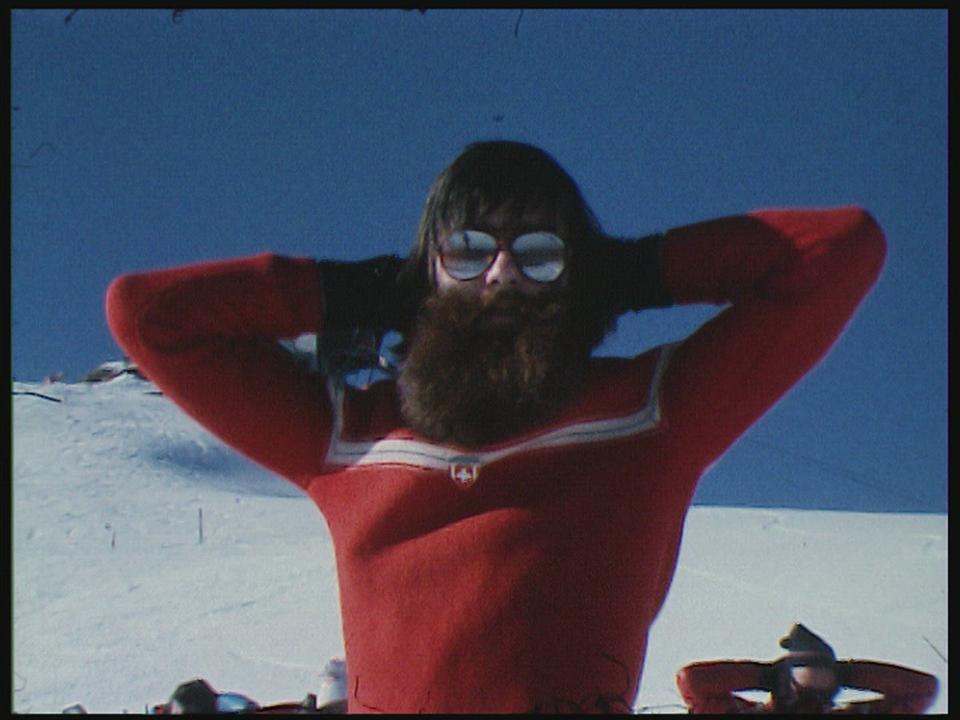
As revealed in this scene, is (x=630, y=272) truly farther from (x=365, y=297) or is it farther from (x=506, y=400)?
(x=365, y=297)

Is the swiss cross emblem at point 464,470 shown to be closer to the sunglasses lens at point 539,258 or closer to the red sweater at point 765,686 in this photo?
the sunglasses lens at point 539,258

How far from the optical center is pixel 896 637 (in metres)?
5.81

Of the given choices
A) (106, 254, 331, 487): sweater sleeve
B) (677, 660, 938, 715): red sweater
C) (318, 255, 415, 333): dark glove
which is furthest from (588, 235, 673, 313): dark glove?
(677, 660, 938, 715): red sweater

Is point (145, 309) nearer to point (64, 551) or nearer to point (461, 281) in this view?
point (461, 281)

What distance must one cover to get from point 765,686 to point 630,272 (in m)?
1.15

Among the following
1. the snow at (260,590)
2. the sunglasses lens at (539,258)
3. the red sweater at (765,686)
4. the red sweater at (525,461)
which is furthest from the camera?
the snow at (260,590)

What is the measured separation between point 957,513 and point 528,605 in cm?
58

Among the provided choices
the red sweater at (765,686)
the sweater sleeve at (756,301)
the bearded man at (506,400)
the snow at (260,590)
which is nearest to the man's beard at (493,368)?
the bearded man at (506,400)

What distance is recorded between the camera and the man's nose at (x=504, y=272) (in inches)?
61.6

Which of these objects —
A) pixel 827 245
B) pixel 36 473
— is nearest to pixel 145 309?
pixel 827 245

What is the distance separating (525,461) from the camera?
5.01 feet

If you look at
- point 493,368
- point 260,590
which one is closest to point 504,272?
point 493,368

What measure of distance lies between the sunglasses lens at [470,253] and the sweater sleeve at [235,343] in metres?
0.20

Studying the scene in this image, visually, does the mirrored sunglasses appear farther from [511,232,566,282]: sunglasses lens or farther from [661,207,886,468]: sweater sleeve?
[661,207,886,468]: sweater sleeve
